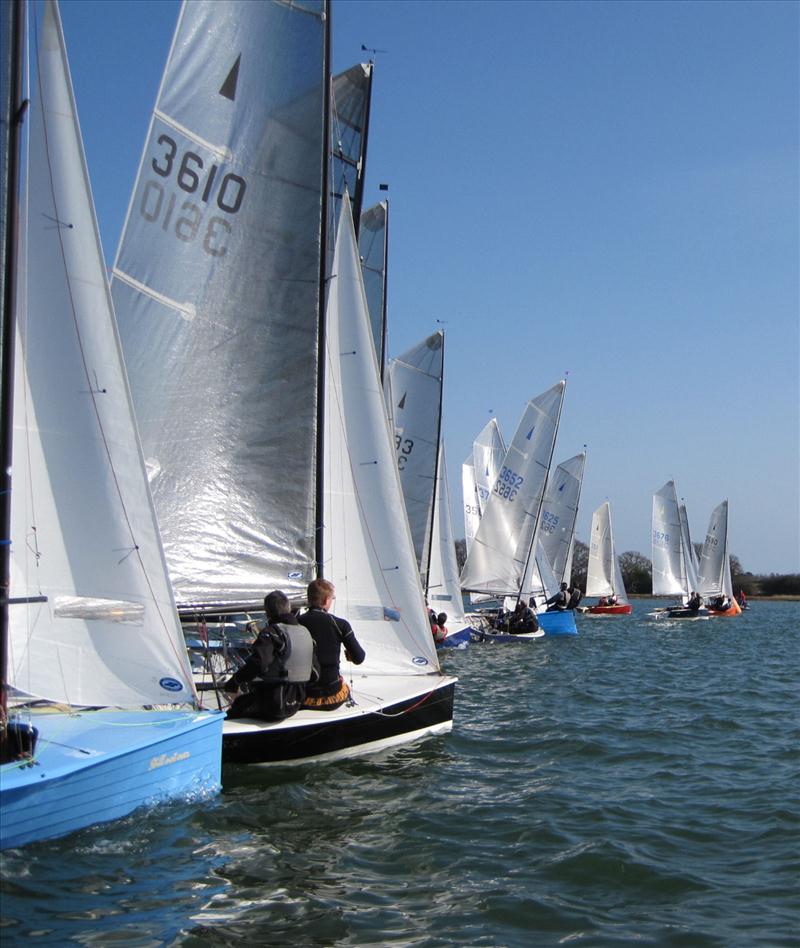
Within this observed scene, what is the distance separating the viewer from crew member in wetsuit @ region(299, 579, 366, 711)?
350 inches

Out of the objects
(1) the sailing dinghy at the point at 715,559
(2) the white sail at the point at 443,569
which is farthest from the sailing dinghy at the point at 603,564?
(2) the white sail at the point at 443,569

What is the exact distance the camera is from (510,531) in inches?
1216

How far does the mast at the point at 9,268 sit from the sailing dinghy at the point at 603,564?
46.2 meters

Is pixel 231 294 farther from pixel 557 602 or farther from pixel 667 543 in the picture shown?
pixel 667 543

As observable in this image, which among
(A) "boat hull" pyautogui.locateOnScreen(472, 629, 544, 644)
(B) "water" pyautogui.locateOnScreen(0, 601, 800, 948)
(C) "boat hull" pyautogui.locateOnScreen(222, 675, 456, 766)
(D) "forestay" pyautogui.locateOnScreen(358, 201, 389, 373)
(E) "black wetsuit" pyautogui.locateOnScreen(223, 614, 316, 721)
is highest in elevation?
(D) "forestay" pyautogui.locateOnScreen(358, 201, 389, 373)

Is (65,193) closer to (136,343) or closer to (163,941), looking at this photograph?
(136,343)

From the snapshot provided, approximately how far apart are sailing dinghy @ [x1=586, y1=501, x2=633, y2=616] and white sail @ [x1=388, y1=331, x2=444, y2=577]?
28.7m

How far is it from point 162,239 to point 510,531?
21.7m

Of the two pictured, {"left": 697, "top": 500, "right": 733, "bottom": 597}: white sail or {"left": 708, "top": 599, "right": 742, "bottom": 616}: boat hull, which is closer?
{"left": 708, "top": 599, "right": 742, "bottom": 616}: boat hull

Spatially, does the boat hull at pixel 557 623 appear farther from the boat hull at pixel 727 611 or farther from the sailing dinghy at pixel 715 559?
the sailing dinghy at pixel 715 559

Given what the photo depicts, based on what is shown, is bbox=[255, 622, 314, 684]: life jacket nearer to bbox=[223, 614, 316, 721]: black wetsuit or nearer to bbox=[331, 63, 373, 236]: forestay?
bbox=[223, 614, 316, 721]: black wetsuit

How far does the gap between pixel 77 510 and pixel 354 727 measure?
3313 mm

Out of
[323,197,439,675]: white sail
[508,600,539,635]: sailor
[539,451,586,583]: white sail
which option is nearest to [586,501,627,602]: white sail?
[539,451,586,583]: white sail

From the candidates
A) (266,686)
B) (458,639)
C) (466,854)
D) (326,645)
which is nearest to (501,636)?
(458,639)
